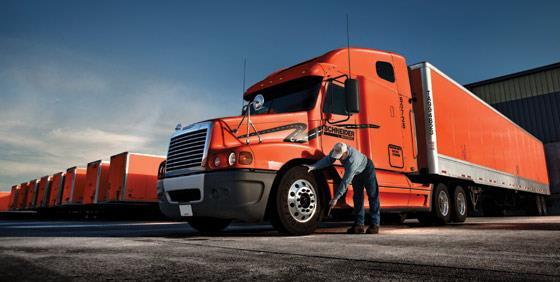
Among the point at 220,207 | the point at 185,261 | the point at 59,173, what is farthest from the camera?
the point at 59,173

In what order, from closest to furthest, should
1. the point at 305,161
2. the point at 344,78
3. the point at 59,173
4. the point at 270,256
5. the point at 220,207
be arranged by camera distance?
1. the point at 270,256
2. the point at 220,207
3. the point at 305,161
4. the point at 344,78
5. the point at 59,173

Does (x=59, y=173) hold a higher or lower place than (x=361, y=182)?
higher

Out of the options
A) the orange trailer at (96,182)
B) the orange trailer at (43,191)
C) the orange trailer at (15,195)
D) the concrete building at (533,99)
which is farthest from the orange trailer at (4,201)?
the concrete building at (533,99)

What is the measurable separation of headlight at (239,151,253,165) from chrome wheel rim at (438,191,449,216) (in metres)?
4.86

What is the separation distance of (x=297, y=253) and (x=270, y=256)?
277mm

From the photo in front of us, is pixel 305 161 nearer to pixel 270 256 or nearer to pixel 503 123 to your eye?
pixel 270 256

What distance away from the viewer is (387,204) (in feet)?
21.9

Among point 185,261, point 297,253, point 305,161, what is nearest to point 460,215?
point 305,161

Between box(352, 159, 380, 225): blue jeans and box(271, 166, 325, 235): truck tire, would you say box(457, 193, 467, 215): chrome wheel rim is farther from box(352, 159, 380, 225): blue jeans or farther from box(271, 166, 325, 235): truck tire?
box(271, 166, 325, 235): truck tire

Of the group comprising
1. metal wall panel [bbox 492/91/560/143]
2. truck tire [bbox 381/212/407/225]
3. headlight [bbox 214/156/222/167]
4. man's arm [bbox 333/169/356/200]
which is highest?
metal wall panel [bbox 492/91/560/143]

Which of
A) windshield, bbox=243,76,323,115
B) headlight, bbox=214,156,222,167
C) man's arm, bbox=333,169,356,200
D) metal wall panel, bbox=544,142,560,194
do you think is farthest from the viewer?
metal wall panel, bbox=544,142,560,194

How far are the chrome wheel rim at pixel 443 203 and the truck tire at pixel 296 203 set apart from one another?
3.78 m

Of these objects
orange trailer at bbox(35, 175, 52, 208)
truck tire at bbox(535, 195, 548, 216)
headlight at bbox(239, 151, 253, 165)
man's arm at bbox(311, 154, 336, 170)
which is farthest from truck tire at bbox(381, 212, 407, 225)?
orange trailer at bbox(35, 175, 52, 208)

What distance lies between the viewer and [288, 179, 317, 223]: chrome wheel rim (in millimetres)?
5332
